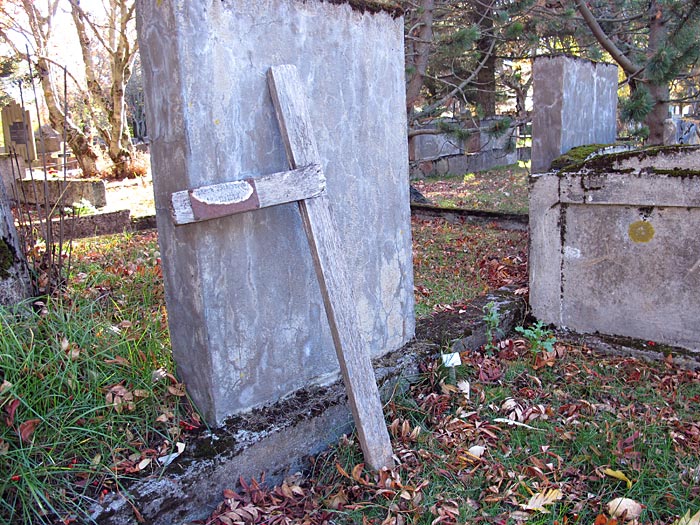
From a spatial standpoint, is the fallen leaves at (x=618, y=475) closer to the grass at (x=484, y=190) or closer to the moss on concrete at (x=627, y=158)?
the moss on concrete at (x=627, y=158)

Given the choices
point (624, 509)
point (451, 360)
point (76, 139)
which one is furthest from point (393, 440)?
point (76, 139)

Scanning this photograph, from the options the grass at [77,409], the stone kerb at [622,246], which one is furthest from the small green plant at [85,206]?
the stone kerb at [622,246]

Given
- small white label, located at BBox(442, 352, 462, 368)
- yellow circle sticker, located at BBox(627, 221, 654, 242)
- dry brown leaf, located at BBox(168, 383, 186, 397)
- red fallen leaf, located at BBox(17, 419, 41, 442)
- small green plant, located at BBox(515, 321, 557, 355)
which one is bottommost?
small green plant, located at BBox(515, 321, 557, 355)

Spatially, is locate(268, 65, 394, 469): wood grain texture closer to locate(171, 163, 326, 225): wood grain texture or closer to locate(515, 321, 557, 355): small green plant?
locate(171, 163, 326, 225): wood grain texture

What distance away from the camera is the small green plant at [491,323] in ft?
12.8

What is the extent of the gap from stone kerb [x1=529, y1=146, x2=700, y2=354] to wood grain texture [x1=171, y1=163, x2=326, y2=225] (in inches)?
86.1

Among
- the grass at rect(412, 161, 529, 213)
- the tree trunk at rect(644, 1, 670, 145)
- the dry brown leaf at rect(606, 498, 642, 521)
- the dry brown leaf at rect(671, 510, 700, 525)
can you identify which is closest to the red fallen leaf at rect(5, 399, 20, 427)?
the dry brown leaf at rect(606, 498, 642, 521)

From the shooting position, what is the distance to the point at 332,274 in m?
2.57

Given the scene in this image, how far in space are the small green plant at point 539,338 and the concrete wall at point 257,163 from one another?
4.07 ft

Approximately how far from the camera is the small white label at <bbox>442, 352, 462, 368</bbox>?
3.41m

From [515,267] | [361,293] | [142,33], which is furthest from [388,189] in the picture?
[515,267]

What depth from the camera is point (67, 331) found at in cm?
260

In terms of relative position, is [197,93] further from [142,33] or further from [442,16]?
[442,16]

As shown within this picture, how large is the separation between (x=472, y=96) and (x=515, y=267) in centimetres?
1407
